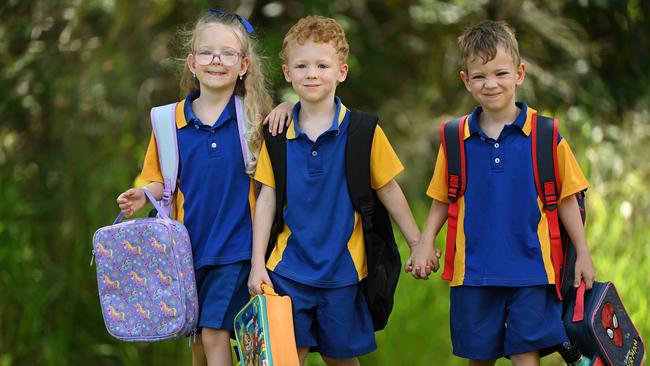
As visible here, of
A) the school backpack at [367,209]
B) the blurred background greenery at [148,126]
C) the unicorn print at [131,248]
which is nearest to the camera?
the school backpack at [367,209]

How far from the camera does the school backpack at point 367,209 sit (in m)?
4.01

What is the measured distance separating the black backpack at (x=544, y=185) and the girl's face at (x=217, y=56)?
0.86 meters

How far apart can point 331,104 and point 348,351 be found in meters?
0.94

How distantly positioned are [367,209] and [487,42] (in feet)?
2.51

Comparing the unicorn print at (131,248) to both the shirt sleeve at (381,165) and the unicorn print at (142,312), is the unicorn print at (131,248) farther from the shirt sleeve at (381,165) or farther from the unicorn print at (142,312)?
the shirt sleeve at (381,165)

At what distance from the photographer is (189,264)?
4.08 meters

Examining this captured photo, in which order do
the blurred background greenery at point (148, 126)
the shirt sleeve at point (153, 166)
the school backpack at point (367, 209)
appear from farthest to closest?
the blurred background greenery at point (148, 126)
the shirt sleeve at point (153, 166)
the school backpack at point (367, 209)

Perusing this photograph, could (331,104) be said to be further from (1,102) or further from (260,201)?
(1,102)

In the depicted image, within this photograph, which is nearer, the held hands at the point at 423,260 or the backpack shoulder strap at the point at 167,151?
the held hands at the point at 423,260

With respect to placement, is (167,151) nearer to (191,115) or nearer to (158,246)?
(191,115)

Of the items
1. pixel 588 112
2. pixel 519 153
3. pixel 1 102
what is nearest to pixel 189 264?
pixel 519 153

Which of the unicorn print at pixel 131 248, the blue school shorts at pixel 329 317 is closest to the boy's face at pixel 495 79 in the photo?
the blue school shorts at pixel 329 317

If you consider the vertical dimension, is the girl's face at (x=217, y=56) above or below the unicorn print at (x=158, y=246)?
above

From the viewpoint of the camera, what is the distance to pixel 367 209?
4.00 metres
